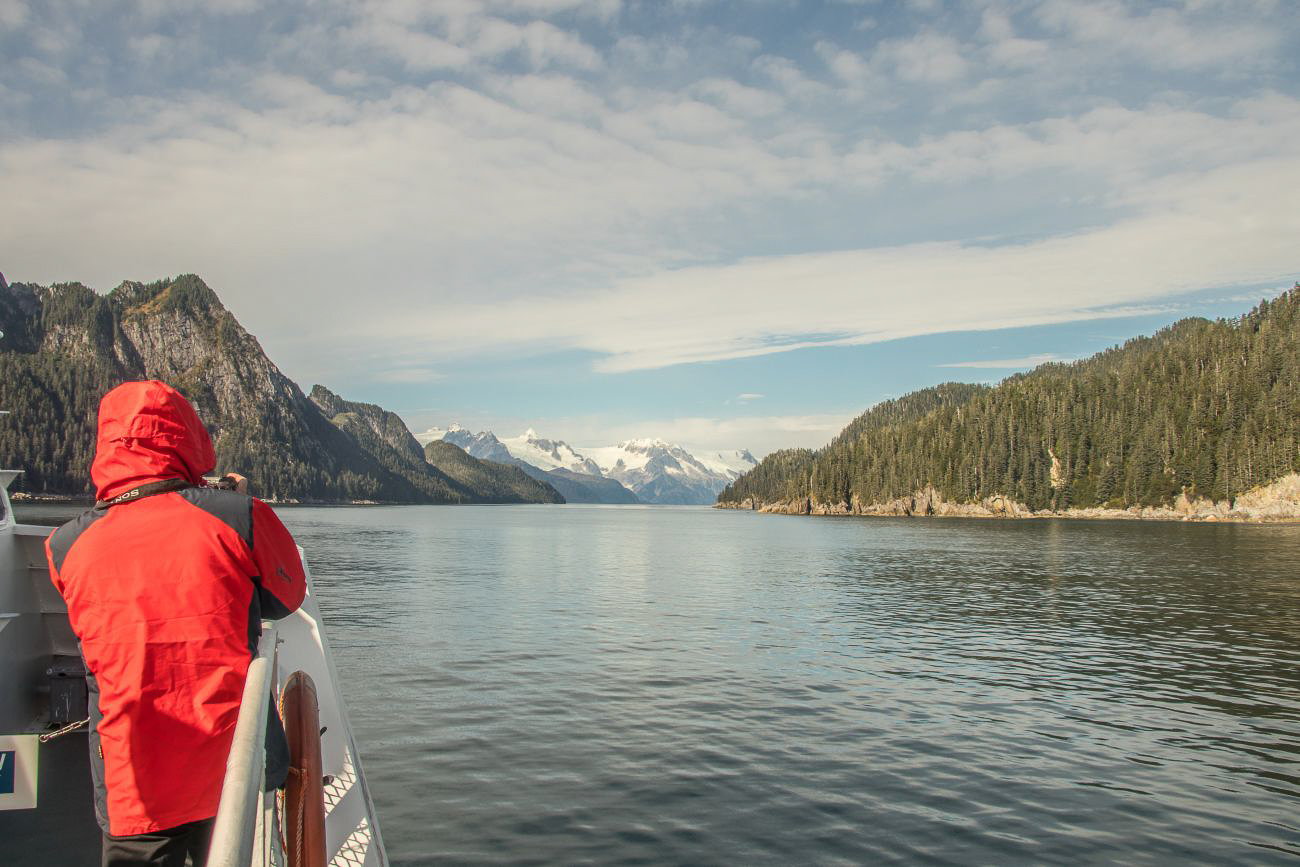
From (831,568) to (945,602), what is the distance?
1940cm

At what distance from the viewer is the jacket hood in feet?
15.3

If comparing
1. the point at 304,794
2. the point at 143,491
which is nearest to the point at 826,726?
the point at 304,794

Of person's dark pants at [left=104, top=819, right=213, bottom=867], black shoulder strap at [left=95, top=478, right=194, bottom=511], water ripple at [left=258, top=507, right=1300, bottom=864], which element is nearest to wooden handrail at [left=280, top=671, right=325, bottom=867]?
person's dark pants at [left=104, top=819, right=213, bottom=867]

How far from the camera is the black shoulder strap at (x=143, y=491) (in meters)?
4.60

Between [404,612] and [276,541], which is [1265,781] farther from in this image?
[404,612]

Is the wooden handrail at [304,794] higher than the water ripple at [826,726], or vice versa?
the wooden handrail at [304,794]

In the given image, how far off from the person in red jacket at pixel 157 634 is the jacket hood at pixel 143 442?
0.01 metres

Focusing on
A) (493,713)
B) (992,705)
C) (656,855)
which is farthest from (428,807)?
(992,705)

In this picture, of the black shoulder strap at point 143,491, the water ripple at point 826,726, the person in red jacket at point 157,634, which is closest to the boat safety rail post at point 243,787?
the person in red jacket at point 157,634

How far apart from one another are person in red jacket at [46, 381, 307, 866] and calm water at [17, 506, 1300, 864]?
24.3 ft

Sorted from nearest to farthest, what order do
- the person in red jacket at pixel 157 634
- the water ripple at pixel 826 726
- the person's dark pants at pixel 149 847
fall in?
1. the person in red jacket at pixel 157 634
2. the person's dark pants at pixel 149 847
3. the water ripple at pixel 826 726

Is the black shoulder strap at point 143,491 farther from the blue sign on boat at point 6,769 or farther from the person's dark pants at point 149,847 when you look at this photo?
the blue sign on boat at point 6,769

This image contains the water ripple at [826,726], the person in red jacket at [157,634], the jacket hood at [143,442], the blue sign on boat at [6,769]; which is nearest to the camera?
the person in red jacket at [157,634]

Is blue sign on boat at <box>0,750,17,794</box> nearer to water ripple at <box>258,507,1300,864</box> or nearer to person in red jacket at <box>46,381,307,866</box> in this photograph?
person in red jacket at <box>46,381,307,866</box>
